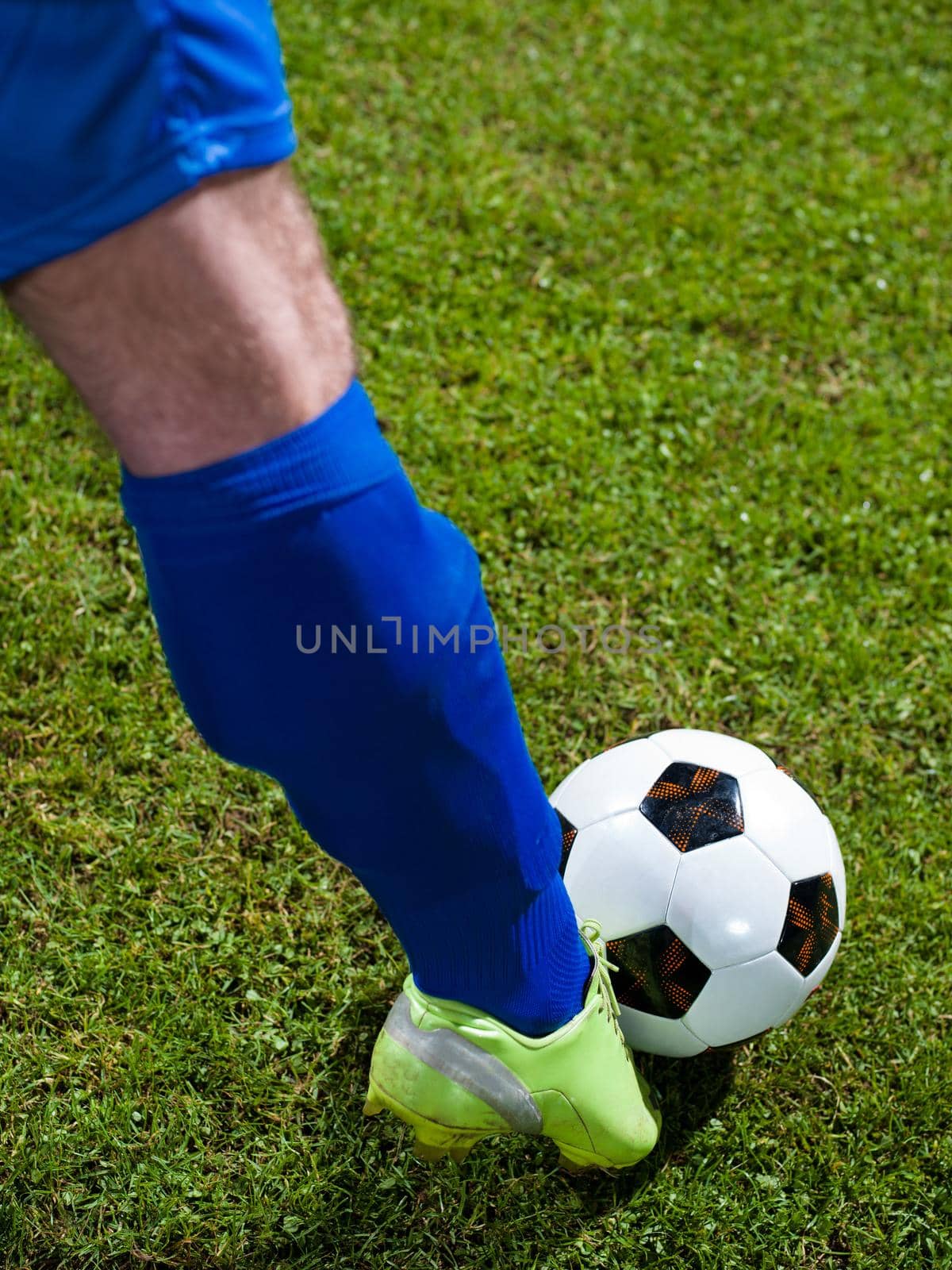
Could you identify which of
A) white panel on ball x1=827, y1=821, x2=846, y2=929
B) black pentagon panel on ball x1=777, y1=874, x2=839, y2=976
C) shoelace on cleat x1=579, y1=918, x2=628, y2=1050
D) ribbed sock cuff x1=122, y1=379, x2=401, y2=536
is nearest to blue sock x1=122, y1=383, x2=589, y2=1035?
ribbed sock cuff x1=122, y1=379, x2=401, y2=536

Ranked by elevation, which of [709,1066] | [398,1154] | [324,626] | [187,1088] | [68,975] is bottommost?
[709,1066]

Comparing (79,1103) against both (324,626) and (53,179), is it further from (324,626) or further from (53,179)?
(53,179)

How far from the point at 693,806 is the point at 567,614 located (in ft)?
2.55

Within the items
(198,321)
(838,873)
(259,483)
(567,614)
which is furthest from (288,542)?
(567,614)

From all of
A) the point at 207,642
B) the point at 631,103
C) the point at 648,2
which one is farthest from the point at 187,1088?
the point at 648,2

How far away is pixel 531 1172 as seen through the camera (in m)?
1.87

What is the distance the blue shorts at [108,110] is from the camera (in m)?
0.82

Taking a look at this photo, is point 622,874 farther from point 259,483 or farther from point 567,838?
point 259,483

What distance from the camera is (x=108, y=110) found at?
84cm

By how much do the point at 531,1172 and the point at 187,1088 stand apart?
604 millimetres

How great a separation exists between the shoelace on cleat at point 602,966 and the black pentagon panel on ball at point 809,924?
0.91 feet

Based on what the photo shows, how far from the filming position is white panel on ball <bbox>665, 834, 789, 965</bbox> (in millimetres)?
1779

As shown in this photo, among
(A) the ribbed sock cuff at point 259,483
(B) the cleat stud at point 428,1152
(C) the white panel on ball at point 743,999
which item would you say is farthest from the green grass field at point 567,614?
(A) the ribbed sock cuff at point 259,483

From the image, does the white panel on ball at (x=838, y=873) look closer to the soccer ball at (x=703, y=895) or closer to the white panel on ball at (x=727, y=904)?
the soccer ball at (x=703, y=895)
